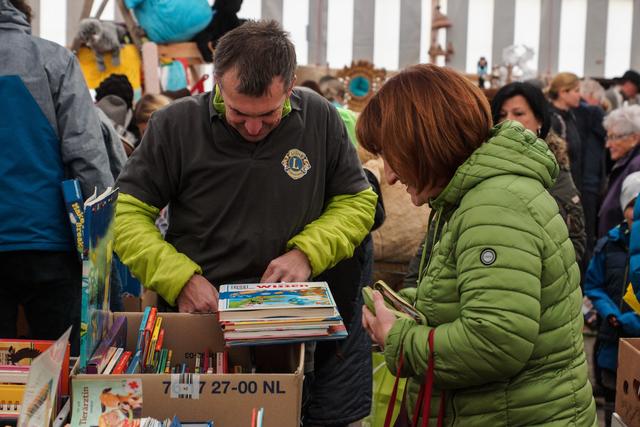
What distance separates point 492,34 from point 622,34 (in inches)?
62.1

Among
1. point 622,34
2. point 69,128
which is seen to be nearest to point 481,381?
point 69,128

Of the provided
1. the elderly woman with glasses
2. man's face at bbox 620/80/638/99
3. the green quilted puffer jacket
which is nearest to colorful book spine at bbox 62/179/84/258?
the green quilted puffer jacket

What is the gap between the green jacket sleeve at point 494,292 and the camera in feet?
5.20

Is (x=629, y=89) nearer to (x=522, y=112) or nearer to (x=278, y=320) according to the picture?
(x=522, y=112)

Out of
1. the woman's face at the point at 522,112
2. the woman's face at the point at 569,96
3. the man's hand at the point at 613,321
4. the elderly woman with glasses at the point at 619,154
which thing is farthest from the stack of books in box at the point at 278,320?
the woman's face at the point at 569,96

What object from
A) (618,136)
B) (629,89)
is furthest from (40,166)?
(629,89)

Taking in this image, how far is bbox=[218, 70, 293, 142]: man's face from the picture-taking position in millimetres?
2223

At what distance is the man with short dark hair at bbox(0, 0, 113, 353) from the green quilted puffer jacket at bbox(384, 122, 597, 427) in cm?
144

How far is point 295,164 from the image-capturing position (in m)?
2.44

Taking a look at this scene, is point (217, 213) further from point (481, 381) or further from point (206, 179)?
point (481, 381)

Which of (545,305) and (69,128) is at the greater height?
(69,128)

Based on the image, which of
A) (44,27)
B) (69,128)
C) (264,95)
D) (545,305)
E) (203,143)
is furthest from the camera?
(44,27)

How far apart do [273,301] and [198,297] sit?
301mm

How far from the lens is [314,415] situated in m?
2.88
